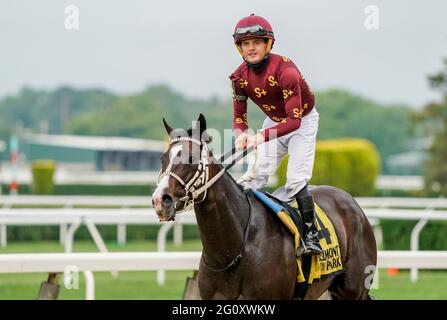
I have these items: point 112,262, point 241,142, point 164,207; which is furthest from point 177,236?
point 164,207

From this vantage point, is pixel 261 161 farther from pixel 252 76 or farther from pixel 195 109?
pixel 195 109

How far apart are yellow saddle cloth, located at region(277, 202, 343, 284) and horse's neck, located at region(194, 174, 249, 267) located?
1.05ft

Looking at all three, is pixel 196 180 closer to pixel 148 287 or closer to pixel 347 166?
pixel 148 287

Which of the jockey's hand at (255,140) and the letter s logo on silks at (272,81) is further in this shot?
the letter s logo on silks at (272,81)

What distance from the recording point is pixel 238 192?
17.6ft

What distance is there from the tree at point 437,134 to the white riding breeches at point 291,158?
2324 centimetres

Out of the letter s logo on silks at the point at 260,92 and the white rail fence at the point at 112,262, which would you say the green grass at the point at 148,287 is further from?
the letter s logo on silks at the point at 260,92

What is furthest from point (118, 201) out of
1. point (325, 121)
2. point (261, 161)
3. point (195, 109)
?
point (195, 109)

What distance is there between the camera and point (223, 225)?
17.1ft

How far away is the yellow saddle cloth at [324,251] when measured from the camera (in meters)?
5.45

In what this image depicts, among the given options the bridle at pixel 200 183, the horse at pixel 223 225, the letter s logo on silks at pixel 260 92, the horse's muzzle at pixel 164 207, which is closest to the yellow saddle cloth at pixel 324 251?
the horse at pixel 223 225

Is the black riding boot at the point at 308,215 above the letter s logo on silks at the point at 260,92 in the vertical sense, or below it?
below

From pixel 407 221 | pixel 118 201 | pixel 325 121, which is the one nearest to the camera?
pixel 407 221
